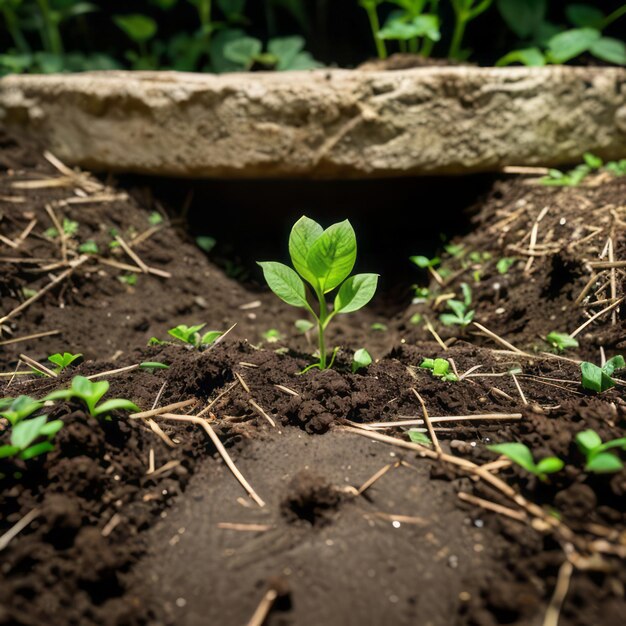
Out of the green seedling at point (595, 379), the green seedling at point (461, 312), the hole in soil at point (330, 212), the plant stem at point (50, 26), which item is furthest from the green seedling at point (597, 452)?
the plant stem at point (50, 26)

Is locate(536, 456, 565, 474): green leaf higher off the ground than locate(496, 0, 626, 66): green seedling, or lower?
lower

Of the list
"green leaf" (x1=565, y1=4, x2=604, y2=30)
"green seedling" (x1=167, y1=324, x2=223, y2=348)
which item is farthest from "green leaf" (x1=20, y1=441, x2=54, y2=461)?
"green leaf" (x1=565, y1=4, x2=604, y2=30)

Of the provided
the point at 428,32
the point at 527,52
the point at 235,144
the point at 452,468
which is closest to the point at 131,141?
the point at 235,144

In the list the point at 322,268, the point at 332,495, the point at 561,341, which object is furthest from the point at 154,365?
the point at 561,341

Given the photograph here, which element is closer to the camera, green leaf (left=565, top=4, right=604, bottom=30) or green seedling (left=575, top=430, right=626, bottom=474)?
green seedling (left=575, top=430, right=626, bottom=474)

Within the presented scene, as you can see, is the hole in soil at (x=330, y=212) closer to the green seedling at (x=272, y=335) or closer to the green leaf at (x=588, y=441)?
the green seedling at (x=272, y=335)

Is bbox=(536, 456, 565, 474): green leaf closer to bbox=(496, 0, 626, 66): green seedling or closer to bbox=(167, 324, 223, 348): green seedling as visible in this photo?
bbox=(167, 324, 223, 348): green seedling
